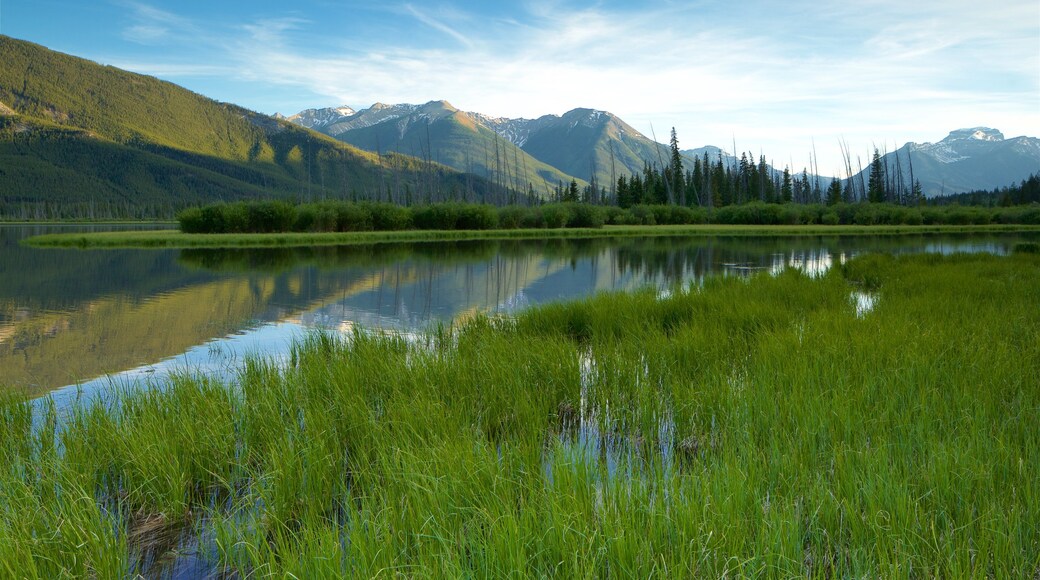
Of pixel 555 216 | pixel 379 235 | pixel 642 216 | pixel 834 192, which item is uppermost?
pixel 834 192

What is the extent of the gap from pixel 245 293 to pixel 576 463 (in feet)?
60.1

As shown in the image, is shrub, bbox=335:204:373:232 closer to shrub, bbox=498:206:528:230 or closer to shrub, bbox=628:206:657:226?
shrub, bbox=498:206:528:230

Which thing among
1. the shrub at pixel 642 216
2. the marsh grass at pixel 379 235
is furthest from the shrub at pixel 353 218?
the shrub at pixel 642 216

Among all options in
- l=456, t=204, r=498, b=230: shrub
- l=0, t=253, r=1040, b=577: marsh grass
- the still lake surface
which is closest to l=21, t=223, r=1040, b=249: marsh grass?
l=456, t=204, r=498, b=230: shrub

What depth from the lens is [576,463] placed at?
13.5 ft

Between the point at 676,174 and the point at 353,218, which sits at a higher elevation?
the point at 676,174

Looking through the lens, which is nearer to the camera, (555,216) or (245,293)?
(245,293)

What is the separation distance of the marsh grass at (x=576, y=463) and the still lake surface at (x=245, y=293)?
3013 millimetres

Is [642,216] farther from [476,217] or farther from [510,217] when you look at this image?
[476,217]

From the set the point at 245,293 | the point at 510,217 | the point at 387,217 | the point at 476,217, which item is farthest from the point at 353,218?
the point at 245,293

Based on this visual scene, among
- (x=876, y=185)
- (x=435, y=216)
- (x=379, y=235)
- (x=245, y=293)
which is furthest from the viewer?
(x=876, y=185)

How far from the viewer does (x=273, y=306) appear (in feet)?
56.7

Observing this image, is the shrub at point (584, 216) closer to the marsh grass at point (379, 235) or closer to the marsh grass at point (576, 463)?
the marsh grass at point (379, 235)

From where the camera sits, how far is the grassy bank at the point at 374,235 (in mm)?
43406
